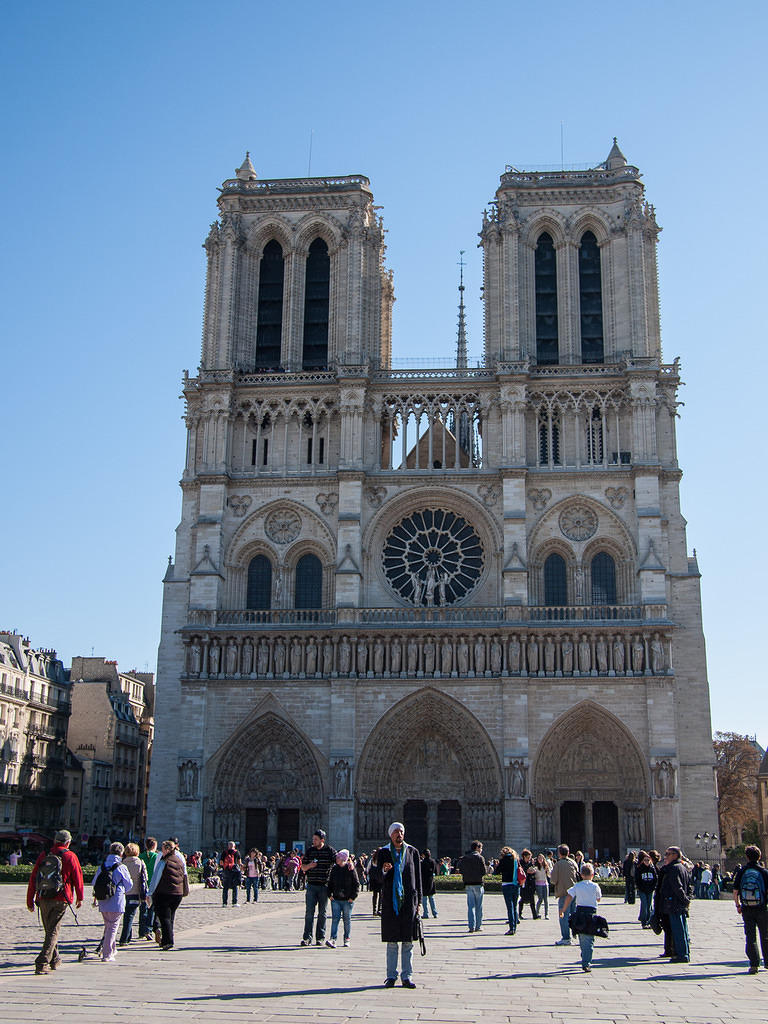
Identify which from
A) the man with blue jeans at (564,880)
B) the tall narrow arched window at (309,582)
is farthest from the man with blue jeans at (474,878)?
the tall narrow arched window at (309,582)

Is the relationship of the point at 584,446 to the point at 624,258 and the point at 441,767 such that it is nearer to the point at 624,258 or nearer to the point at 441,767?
the point at 624,258

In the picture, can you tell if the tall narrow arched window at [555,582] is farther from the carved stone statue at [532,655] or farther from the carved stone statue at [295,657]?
the carved stone statue at [295,657]

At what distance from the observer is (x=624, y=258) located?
43281mm

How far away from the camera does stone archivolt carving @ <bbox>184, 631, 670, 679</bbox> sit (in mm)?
38062

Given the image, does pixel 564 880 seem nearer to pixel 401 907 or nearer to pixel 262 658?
pixel 401 907

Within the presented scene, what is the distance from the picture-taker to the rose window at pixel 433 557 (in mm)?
40812

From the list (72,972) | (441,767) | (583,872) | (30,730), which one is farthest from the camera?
(30,730)

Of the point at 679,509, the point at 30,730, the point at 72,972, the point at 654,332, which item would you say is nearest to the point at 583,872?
the point at 72,972

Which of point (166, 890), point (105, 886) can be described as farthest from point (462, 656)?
point (105, 886)

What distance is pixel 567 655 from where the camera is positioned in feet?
125

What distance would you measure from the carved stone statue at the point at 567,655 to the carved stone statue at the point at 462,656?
315 cm

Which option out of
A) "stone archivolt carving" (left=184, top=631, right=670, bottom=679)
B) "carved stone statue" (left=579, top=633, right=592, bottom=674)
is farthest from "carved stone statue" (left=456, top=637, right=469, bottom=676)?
"carved stone statue" (left=579, top=633, right=592, bottom=674)

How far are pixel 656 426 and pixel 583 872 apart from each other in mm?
29662

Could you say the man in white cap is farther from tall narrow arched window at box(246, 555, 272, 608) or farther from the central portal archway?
tall narrow arched window at box(246, 555, 272, 608)
